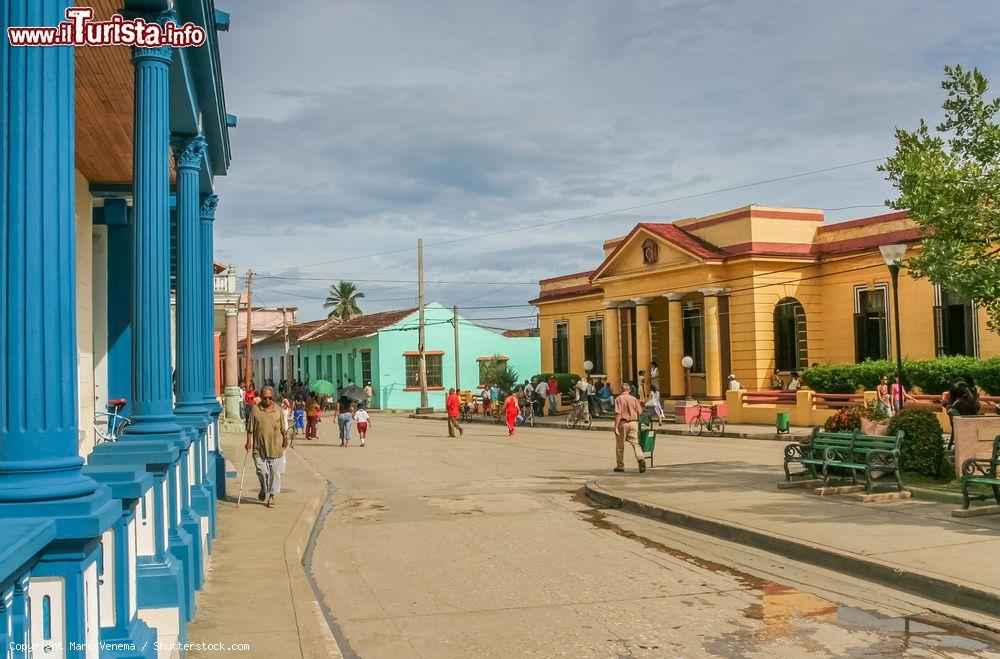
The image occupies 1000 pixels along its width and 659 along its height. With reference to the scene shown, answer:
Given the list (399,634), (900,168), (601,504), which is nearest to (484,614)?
(399,634)

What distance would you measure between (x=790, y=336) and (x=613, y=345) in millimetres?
8974

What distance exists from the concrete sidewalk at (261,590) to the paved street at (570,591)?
28 centimetres

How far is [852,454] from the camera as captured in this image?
42.9 feet

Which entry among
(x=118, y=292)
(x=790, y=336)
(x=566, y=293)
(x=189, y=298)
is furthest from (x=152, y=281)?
(x=566, y=293)

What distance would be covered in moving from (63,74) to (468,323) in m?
57.2

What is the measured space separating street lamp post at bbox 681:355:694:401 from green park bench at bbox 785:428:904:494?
20.1 metres

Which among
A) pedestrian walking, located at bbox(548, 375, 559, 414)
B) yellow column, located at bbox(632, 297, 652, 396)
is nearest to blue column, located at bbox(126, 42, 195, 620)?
yellow column, located at bbox(632, 297, 652, 396)

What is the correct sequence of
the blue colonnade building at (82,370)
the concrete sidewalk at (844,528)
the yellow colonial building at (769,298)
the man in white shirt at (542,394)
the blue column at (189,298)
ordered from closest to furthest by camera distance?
the blue colonnade building at (82,370), the concrete sidewalk at (844,528), the blue column at (189,298), the yellow colonial building at (769,298), the man in white shirt at (542,394)

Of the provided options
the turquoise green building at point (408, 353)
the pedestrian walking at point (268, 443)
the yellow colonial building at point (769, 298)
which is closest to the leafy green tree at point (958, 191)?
the pedestrian walking at point (268, 443)

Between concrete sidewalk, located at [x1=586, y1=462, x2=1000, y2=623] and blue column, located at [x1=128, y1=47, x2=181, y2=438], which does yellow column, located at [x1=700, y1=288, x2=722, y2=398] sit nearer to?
concrete sidewalk, located at [x1=586, y1=462, x2=1000, y2=623]

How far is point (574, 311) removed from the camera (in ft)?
149

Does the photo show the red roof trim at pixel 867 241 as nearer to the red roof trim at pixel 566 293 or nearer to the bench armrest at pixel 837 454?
the red roof trim at pixel 566 293

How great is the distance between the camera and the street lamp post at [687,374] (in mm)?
34438

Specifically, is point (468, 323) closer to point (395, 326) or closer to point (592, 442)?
point (395, 326)
